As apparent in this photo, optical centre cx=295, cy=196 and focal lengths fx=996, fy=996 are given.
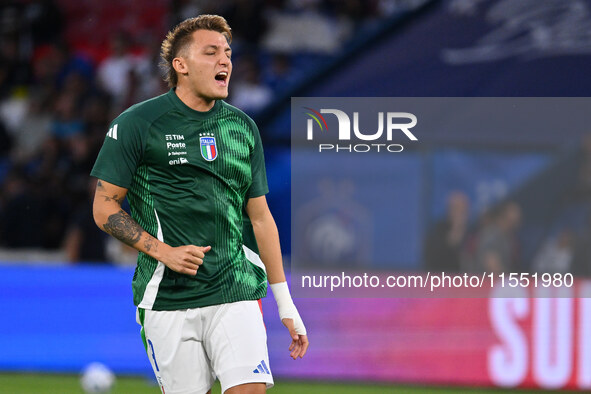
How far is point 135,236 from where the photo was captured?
3.99 meters

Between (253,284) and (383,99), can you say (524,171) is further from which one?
(253,284)

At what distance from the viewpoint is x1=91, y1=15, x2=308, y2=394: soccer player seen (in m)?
4.00

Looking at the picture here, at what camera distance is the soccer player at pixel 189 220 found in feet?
13.1

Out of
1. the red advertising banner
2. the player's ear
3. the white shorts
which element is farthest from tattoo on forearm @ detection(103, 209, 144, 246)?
the red advertising banner

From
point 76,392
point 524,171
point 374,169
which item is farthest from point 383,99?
point 76,392

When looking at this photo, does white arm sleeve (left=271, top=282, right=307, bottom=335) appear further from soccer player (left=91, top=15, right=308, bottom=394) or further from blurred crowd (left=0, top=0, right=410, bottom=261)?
blurred crowd (left=0, top=0, right=410, bottom=261)

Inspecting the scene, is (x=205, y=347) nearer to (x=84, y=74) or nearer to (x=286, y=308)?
(x=286, y=308)

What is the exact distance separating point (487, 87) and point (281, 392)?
3.21 metres

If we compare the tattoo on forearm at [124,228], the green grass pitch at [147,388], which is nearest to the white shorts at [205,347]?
the tattoo on forearm at [124,228]

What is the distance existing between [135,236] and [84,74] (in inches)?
327

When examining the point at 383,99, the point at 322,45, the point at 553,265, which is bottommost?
the point at 553,265

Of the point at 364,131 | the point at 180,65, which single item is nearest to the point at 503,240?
the point at 364,131

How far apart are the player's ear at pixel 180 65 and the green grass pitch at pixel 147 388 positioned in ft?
13.0

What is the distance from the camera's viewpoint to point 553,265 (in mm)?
8469
